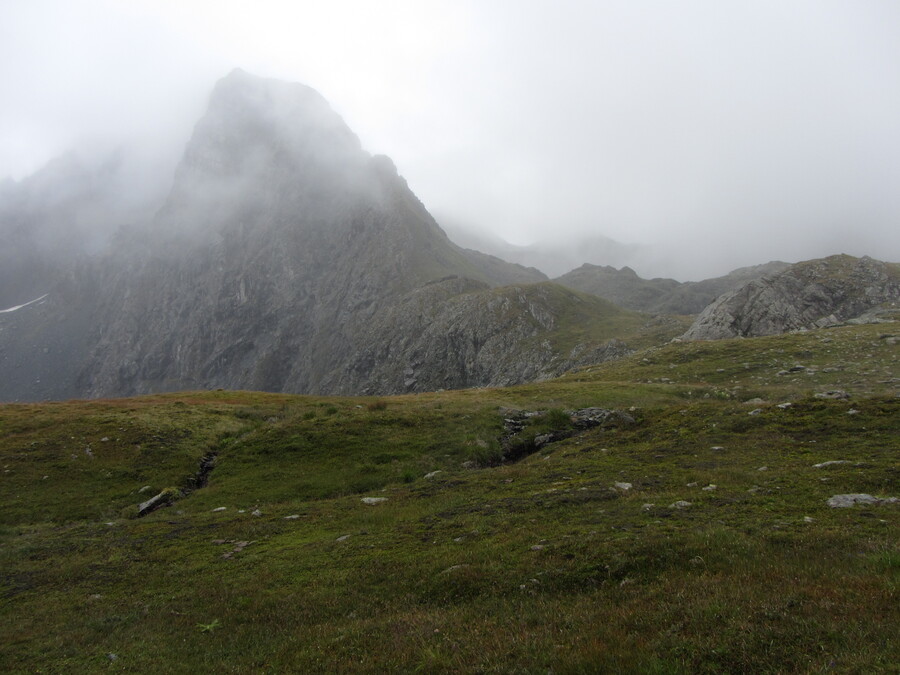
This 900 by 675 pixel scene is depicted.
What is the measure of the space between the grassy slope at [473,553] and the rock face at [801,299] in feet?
187

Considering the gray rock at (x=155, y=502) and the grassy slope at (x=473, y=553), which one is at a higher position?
the grassy slope at (x=473, y=553)

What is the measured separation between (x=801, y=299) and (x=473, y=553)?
319 feet

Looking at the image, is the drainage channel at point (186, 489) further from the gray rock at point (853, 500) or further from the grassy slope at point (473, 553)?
the gray rock at point (853, 500)

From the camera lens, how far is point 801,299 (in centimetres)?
8481

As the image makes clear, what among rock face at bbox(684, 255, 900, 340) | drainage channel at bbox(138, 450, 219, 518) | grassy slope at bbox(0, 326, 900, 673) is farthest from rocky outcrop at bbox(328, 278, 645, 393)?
grassy slope at bbox(0, 326, 900, 673)

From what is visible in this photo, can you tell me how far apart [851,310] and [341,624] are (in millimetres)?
100093

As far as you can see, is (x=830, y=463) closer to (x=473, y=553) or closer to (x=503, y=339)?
(x=473, y=553)

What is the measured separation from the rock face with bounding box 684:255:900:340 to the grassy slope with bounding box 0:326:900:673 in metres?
57.1

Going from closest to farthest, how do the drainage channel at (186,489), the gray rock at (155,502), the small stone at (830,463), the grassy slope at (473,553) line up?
the grassy slope at (473,553)
the small stone at (830,463)
the gray rock at (155,502)
the drainage channel at (186,489)

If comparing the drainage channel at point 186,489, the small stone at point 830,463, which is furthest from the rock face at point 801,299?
the drainage channel at point 186,489

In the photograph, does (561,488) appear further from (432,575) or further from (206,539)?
(206,539)

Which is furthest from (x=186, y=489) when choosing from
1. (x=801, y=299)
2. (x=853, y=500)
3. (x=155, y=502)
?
(x=801, y=299)

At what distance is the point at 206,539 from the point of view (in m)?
17.1

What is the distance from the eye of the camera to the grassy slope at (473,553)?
24.2ft
